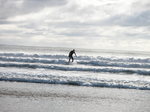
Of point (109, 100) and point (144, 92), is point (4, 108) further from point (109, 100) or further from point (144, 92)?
point (144, 92)

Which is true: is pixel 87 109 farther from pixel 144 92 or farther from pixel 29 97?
pixel 144 92

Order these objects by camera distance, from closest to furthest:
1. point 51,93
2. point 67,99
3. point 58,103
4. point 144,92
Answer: point 58,103 < point 67,99 < point 51,93 < point 144,92

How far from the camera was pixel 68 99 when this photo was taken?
37.5 ft

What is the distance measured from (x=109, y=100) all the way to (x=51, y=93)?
2.96 meters

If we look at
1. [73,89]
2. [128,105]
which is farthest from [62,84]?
[128,105]

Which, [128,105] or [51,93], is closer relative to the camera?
[128,105]

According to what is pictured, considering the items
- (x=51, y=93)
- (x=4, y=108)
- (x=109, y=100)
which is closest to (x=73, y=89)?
(x=51, y=93)

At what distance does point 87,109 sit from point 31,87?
16.5 feet

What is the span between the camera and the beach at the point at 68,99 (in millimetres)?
9898

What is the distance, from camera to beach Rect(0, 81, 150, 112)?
390 inches

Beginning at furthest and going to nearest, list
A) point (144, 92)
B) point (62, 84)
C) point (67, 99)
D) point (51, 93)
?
point (62, 84) → point (144, 92) → point (51, 93) → point (67, 99)

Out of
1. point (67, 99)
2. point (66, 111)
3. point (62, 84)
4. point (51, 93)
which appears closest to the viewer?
point (66, 111)

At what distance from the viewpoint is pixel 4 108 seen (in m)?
9.55

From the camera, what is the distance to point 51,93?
495 inches
